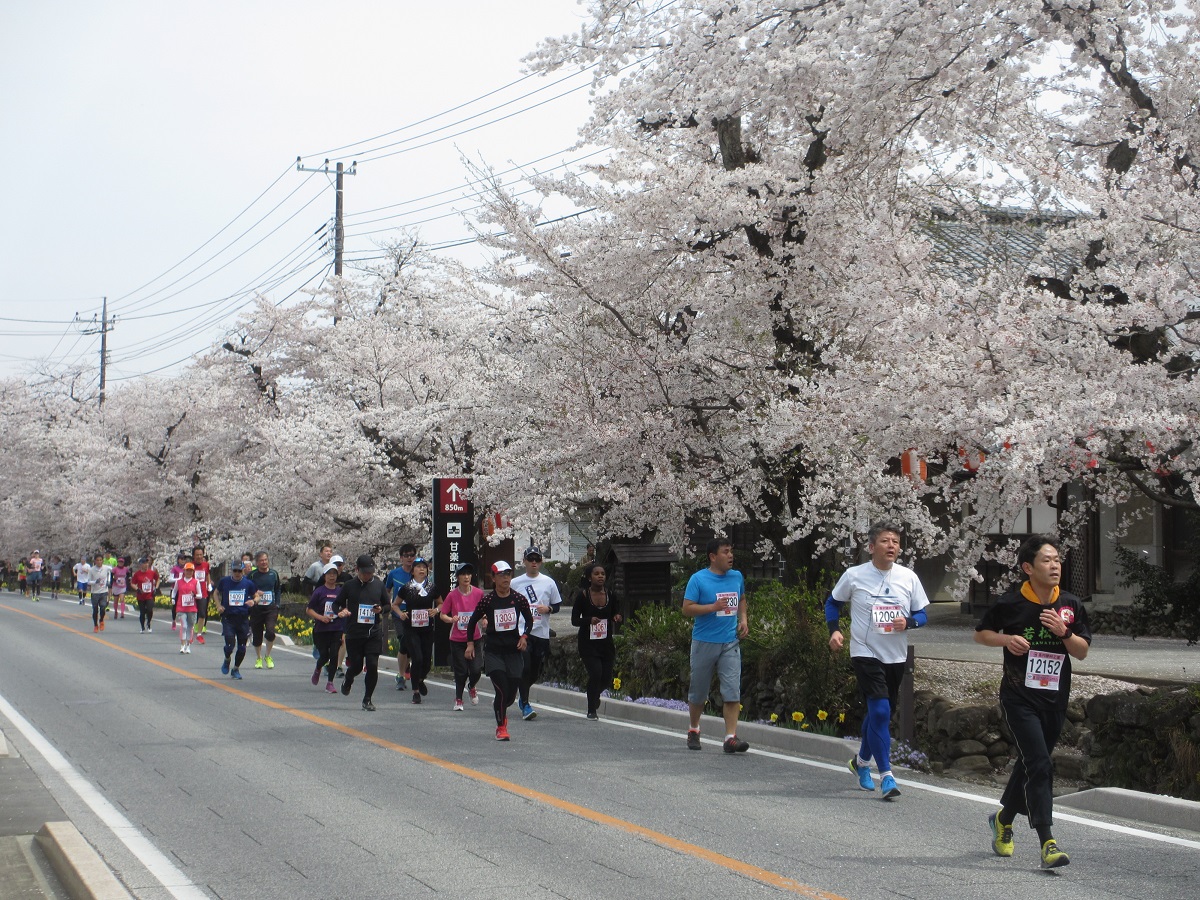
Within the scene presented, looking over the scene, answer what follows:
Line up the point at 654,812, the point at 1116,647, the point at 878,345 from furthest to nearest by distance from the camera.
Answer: the point at 1116,647, the point at 878,345, the point at 654,812

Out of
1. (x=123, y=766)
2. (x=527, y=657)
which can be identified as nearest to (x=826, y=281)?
(x=527, y=657)

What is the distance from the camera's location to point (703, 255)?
15.2 meters

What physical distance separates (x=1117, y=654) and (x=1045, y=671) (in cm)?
911

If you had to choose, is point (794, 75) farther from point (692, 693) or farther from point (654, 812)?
point (654, 812)

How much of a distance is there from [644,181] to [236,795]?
348 inches

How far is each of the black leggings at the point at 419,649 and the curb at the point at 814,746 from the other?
147 cm

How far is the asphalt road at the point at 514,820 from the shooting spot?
643 cm

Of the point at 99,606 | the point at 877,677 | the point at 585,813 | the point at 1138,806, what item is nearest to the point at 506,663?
the point at 585,813

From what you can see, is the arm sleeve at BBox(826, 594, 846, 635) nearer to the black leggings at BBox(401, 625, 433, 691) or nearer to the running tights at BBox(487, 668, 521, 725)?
the running tights at BBox(487, 668, 521, 725)

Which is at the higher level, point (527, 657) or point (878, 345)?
point (878, 345)

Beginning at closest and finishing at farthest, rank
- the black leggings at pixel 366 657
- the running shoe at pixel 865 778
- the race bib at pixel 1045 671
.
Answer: the race bib at pixel 1045 671
the running shoe at pixel 865 778
the black leggings at pixel 366 657

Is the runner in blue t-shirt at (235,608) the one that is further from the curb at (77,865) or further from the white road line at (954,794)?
the curb at (77,865)

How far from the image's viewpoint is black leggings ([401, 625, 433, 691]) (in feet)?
52.9

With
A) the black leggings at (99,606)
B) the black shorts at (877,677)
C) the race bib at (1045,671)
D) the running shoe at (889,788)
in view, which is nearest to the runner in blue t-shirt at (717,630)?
the black shorts at (877,677)
